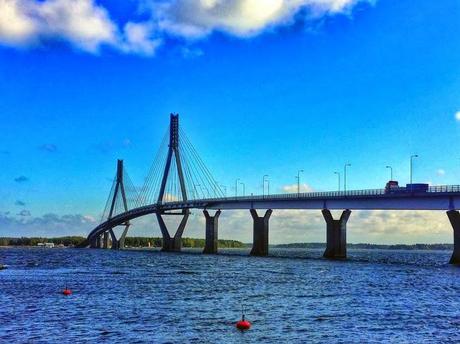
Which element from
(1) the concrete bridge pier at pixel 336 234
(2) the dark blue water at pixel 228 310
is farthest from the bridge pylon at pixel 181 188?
(2) the dark blue water at pixel 228 310

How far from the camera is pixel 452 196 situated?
92.9 metres

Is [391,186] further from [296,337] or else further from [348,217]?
[296,337]

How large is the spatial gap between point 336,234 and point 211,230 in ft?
161

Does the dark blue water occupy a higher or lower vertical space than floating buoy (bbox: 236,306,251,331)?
lower

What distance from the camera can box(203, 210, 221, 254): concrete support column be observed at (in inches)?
6358

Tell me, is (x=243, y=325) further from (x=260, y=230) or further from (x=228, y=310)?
(x=260, y=230)

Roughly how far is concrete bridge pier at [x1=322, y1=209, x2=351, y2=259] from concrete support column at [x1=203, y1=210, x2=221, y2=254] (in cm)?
4268

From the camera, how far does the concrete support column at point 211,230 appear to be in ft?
530

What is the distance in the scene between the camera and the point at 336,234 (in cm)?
12194

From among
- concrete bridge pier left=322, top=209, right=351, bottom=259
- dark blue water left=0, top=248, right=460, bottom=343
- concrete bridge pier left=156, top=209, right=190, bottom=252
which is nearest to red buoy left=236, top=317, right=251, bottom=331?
dark blue water left=0, top=248, right=460, bottom=343

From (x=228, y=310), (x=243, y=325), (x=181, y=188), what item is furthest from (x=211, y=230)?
(x=243, y=325)

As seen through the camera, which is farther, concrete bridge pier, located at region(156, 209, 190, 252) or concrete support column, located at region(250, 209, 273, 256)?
concrete bridge pier, located at region(156, 209, 190, 252)

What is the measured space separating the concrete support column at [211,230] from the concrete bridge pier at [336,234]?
42681 mm

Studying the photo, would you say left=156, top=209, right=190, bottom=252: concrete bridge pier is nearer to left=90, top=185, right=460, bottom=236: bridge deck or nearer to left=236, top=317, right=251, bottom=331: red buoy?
left=90, top=185, right=460, bottom=236: bridge deck
